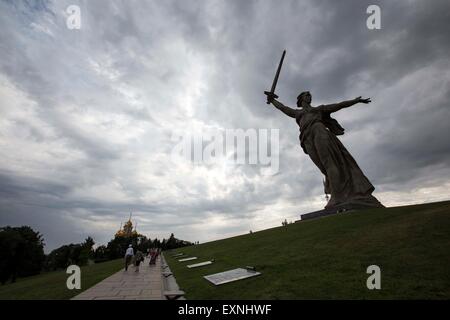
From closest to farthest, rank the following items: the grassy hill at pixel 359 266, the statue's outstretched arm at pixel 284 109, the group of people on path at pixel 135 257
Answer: the grassy hill at pixel 359 266 → the group of people on path at pixel 135 257 → the statue's outstretched arm at pixel 284 109

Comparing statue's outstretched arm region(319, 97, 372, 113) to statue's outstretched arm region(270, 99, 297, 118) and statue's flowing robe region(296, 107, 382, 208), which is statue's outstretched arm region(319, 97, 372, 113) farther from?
statue's outstretched arm region(270, 99, 297, 118)

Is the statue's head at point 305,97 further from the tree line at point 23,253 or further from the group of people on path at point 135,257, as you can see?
the tree line at point 23,253

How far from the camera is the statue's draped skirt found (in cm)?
1853

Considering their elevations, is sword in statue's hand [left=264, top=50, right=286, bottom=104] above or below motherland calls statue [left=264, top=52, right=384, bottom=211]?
above

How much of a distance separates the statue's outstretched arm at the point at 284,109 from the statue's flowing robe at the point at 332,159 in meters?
0.58

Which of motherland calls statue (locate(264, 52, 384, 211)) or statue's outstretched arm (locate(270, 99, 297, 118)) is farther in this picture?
statue's outstretched arm (locate(270, 99, 297, 118))

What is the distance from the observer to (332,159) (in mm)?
19750

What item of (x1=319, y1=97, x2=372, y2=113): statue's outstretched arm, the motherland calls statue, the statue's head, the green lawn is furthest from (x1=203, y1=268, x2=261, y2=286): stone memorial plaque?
the statue's head

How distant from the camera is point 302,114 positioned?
21953 millimetres

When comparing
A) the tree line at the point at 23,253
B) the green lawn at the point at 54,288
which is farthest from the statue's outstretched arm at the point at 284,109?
the tree line at the point at 23,253

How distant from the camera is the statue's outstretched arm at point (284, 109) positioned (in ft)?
74.2
